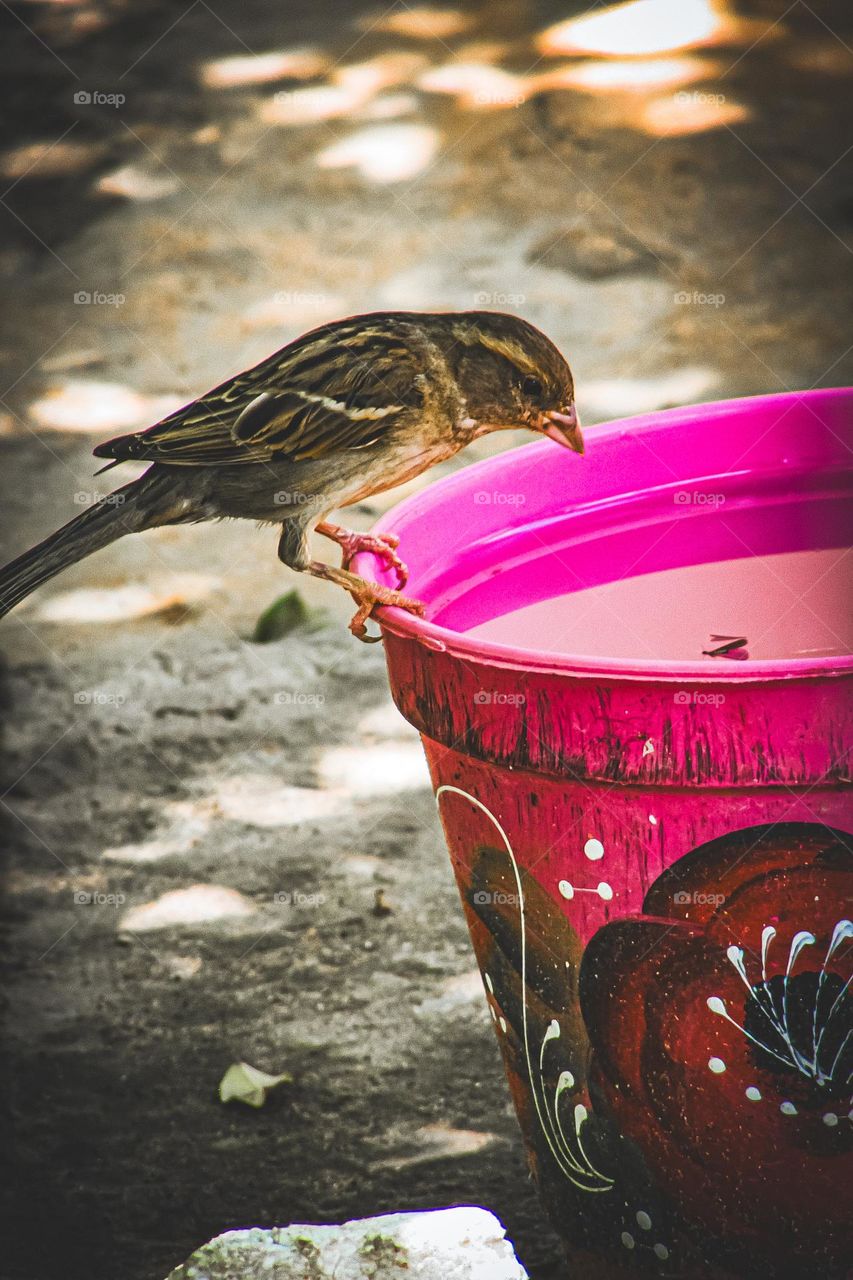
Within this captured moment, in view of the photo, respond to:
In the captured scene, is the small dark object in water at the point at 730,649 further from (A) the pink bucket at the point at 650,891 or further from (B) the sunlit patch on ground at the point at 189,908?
(B) the sunlit patch on ground at the point at 189,908

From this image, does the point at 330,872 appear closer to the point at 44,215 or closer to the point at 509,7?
the point at 44,215

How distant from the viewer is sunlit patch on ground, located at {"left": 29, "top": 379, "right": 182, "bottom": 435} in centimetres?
492

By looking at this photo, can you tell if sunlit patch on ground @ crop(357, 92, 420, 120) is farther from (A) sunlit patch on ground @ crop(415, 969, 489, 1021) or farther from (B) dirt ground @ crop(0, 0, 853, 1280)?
(A) sunlit patch on ground @ crop(415, 969, 489, 1021)

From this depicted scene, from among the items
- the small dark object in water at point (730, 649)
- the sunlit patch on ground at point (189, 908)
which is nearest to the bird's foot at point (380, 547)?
the small dark object in water at point (730, 649)

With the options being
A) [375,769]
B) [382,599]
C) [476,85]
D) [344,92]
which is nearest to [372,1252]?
[382,599]

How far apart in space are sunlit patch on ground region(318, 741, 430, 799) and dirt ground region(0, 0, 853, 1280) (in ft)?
0.04

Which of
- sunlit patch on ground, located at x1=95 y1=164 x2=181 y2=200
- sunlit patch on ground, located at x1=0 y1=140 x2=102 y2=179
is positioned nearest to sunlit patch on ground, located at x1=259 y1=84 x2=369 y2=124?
sunlit patch on ground, located at x1=95 y1=164 x2=181 y2=200

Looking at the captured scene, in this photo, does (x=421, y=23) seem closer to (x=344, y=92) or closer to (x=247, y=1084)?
(x=344, y=92)

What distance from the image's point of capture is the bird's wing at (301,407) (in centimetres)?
220

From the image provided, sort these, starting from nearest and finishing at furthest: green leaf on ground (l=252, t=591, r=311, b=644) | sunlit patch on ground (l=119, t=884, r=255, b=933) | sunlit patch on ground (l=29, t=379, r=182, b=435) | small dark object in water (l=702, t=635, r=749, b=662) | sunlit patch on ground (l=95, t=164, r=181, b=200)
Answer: small dark object in water (l=702, t=635, r=749, b=662) < sunlit patch on ground (l=119, t=884, r=255, b=933) < green leaf on ground (l=252, t=591, r=311, b=644) < sunlit patch on ground (l=29, t=379, r=182, b=435) < sunlit patch on ground (l=95, t=164, r=181, b=200)

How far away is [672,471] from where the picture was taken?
7.16 feet

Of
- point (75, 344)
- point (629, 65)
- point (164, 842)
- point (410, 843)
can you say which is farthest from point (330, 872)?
point (629, 65)

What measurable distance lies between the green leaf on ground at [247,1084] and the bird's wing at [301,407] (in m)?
1.05

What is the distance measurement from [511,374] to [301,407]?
31 centimetres
